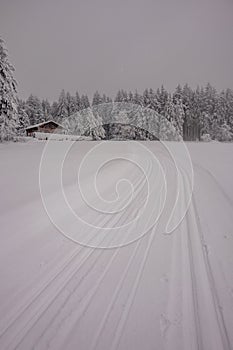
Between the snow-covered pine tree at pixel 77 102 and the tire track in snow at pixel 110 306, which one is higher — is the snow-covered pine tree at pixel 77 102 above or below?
above

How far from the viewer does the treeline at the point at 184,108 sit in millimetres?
47844

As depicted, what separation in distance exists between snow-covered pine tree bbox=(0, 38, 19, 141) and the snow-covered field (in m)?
12.5

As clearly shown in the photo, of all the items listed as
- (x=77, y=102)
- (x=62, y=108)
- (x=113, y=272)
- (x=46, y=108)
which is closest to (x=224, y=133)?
(x=77, y=102)

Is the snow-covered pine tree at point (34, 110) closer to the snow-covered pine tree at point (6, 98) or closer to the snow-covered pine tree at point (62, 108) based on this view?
the snow-covered pine tree at point (62, 108)

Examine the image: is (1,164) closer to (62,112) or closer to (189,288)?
(189,288)

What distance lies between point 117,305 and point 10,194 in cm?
493

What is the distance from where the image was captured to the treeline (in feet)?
157

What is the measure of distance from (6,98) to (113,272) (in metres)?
18.0

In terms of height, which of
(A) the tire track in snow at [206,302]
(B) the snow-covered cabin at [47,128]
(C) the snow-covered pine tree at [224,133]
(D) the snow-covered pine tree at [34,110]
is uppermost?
(D) the snow-covered pine tree at [34,110]

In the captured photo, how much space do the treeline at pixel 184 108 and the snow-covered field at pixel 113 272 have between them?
46.2 meters

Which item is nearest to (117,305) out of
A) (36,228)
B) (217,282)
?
(217,282)

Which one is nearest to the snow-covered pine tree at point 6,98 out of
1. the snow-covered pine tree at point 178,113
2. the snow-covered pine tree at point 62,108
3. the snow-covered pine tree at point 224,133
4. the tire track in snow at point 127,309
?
the tire track in snow at point 127,309

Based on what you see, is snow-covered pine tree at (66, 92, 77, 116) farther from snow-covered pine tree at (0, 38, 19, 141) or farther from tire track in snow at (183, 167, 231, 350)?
tire track in snow at (183, 167, 231, 350)

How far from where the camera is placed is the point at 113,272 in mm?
3273
